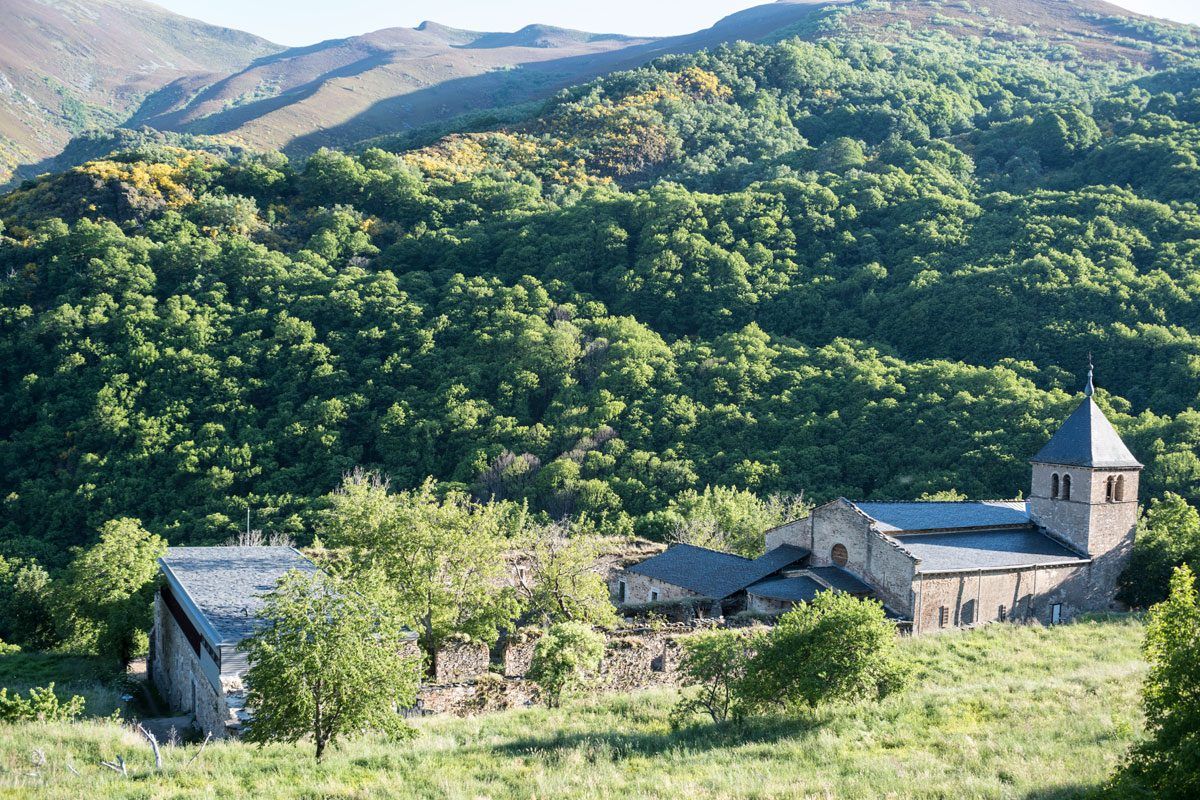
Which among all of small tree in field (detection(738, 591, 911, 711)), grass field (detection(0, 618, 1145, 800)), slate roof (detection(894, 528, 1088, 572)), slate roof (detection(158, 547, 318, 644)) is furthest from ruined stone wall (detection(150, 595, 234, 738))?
slate roof (detection(894, 528, 1088, 572))

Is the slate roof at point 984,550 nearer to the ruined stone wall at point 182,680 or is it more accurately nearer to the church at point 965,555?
the church at point 965,555

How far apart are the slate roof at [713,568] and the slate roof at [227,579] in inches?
498

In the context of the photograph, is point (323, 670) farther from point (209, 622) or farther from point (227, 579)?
point (227, 579)

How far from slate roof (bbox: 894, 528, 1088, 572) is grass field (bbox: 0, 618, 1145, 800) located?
337 inches

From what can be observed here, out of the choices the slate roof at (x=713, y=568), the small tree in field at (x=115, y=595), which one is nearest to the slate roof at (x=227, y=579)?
the small tree in field at (x=115, y=595)

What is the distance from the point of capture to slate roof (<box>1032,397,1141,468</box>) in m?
34.5

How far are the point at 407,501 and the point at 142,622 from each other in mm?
10531

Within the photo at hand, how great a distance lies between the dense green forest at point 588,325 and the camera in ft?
167

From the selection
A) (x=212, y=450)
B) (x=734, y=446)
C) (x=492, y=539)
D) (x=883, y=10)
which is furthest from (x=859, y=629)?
(x=883, y=10)

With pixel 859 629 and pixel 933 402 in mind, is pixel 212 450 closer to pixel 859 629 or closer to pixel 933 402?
pixel 933 402

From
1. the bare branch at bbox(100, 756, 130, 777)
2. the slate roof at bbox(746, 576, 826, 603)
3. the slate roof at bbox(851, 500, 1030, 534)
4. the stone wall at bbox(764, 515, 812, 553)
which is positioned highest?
the bare branch at bbox(100, 756, 130, 777)

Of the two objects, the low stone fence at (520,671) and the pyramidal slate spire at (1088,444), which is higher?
the pyramidal slate spire at (1088,444)

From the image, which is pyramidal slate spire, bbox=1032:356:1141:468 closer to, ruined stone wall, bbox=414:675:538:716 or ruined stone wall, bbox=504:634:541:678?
ruined stone wall, bbox=504:634:541:678

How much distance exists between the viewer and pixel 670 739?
63.0ft
